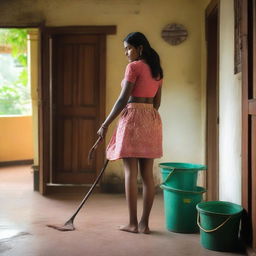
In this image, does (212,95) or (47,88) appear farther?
(47,88)

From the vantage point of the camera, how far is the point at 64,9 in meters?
4.83

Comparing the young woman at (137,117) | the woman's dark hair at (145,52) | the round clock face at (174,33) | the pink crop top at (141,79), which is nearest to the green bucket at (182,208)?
the young woman at (137,117)

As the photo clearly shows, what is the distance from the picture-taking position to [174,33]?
475 cm

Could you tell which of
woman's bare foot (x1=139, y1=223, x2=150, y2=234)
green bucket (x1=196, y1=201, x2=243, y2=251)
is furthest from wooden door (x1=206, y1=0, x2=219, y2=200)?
green bucket (x1=196, y1=201, x2=243, y2=251)

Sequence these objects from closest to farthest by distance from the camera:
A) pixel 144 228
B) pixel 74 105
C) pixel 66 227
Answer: pixel 144 228 < pixel 66 227 < pixel 74 105

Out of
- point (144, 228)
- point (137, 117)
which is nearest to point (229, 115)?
point (137, 117)

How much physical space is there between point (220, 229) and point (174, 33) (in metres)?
2.69

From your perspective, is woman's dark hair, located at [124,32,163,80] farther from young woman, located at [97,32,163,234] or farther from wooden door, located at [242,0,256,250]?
wooden door, located at [242,0,256,250]

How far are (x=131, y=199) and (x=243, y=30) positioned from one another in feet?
4.67

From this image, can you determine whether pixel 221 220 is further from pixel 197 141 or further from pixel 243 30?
pixel 197 141

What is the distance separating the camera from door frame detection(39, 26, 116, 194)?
464 cm

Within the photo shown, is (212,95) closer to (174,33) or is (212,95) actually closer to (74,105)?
(174,33)

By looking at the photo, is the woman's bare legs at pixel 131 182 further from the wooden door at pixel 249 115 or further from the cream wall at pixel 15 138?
the cream wall at pixel 15 138

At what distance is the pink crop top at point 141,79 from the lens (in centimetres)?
299
